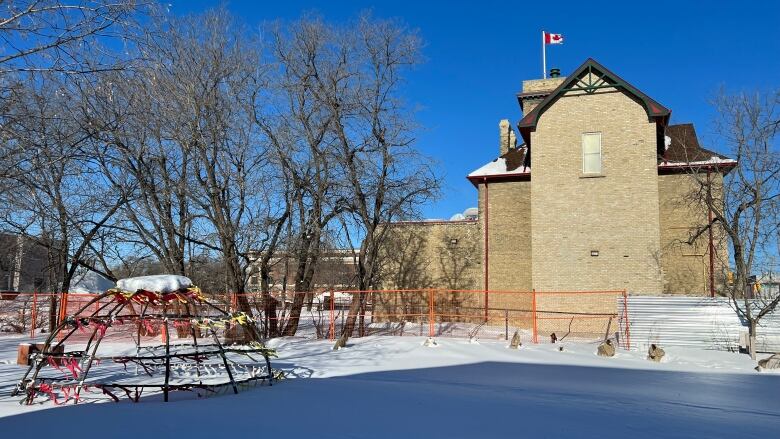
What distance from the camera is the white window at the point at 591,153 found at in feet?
75.0

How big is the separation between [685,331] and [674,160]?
9204 millimetres

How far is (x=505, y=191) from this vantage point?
88.2 ft

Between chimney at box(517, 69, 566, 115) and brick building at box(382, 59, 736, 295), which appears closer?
brick building at box(382, 59, 736, 295)

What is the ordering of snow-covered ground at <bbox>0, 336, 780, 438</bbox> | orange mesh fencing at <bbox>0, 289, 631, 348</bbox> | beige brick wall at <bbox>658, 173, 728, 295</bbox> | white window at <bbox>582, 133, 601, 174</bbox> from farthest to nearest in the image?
beige brick wall at <bbox>658, 173, 728, 295</bbox> → white window at <bbox>582, 133, 601, 174</bbox> → orange mesh fencing at <bbox>0, 289, 631, 348</bbox> → snow-covered ground at <bbox>0, 336, 780, 438</bbox>

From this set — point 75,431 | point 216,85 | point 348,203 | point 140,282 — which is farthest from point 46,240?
point 75,431

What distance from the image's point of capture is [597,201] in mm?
22625

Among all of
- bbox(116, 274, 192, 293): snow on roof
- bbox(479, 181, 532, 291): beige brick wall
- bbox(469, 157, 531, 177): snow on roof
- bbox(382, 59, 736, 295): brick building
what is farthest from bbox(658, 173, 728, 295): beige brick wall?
bbox(116, 274, 192, 293): snow on roof

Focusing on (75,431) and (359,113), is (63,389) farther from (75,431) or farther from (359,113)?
(359,113)

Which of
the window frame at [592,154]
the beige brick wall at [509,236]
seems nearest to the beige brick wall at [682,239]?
the window frame at [592,154]

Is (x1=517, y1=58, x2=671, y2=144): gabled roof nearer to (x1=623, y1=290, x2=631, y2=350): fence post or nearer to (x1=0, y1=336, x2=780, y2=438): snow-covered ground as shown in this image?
(x1=623, y1=290, x2=631, y2=350): fence post

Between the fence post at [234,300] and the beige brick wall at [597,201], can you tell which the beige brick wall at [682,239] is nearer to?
the beige brick wall at [597,201]

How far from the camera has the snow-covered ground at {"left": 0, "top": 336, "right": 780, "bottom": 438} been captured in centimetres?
763

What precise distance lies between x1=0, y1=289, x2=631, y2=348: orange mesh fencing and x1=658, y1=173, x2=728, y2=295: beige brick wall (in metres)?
4.73

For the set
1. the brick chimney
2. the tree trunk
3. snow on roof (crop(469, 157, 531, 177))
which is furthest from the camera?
the brick chimney
